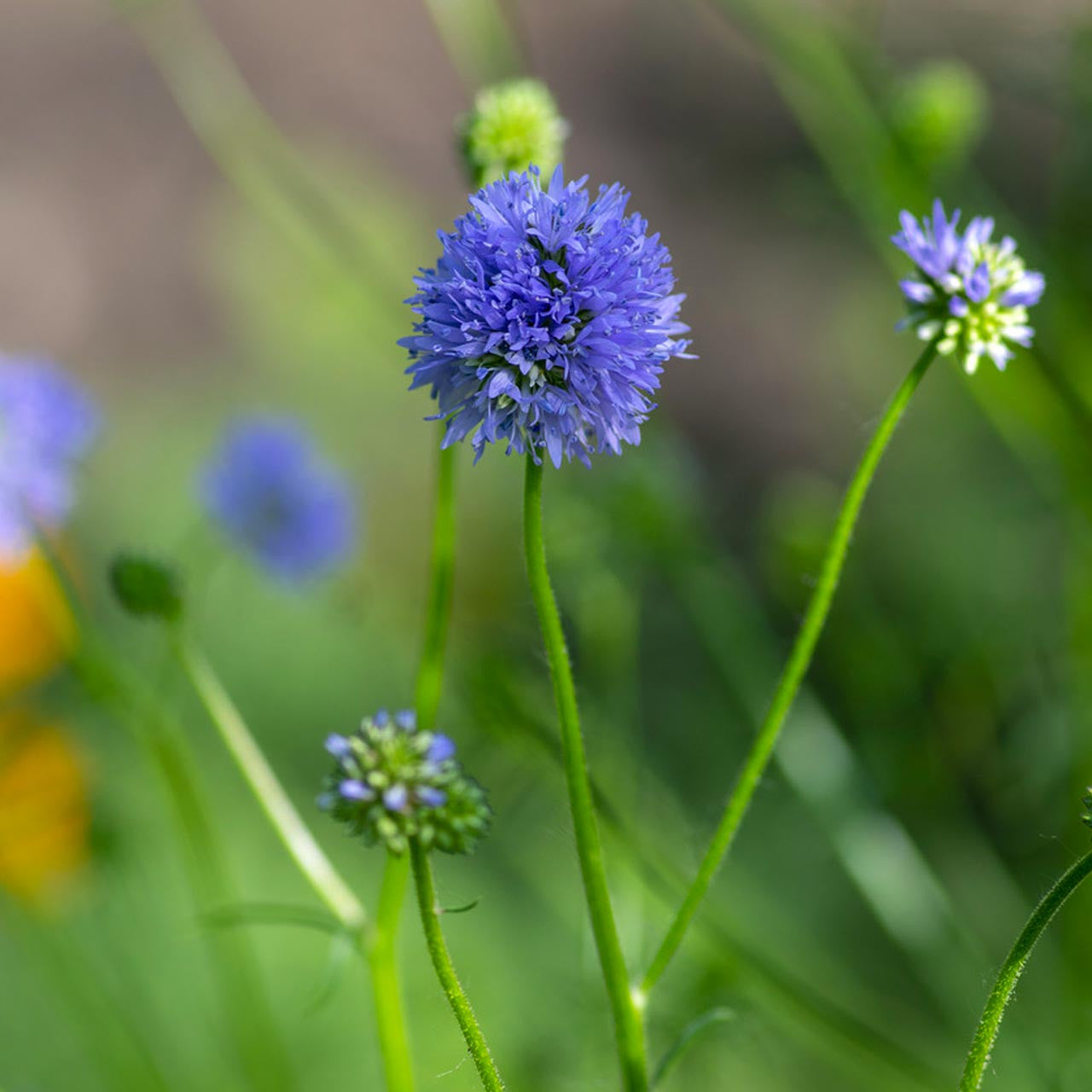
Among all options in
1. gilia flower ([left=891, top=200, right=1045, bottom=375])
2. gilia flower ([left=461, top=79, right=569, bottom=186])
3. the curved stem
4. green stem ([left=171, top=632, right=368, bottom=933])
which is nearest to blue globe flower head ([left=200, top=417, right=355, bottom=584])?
green stem ([left=171, top=632, right=368, bottom=933])

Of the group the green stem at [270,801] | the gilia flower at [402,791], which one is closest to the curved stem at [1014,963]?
the gilia flower at [402,791]

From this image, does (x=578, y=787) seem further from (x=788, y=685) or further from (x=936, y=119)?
(x=936, y=119)

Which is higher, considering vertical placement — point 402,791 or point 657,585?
point 657,585

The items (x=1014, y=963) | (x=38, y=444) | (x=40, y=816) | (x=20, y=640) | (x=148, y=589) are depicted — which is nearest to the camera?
(x=1014, y=963)

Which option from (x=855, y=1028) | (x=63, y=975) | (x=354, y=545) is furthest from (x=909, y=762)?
(x=63, y=975)

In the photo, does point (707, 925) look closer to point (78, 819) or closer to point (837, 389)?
point (78, 819)

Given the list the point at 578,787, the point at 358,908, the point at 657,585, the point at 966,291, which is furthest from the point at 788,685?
the point at 657,585
